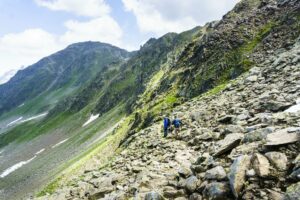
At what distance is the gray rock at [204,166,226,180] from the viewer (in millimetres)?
15602

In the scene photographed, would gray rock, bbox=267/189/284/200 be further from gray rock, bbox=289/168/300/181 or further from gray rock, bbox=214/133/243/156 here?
gray rock, bbox=214/133/243/156

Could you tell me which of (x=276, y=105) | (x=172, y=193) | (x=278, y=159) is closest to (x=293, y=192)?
(x=278, y=159)

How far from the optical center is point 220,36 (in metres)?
73.6

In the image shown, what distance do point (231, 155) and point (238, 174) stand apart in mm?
3001

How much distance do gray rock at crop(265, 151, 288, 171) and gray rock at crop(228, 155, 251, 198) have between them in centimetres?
94

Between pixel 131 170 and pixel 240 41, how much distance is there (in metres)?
47.7

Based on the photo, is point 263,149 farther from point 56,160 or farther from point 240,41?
point 56,160

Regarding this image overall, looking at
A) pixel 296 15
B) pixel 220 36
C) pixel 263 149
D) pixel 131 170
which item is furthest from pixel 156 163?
pixel 220 36

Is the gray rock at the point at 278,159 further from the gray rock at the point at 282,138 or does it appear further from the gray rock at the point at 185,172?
the gray rock at the point at 185,172

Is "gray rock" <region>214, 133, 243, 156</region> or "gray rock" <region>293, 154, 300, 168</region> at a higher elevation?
"gray rock" <region>214, 133, 243, 156</region>

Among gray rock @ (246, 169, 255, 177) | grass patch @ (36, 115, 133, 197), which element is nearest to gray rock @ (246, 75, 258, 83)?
gray rock @ (246, 169, 255, 177)

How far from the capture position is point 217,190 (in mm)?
14742

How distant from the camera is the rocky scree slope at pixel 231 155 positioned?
1420cm

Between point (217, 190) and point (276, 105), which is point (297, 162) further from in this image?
point (276, 105)
